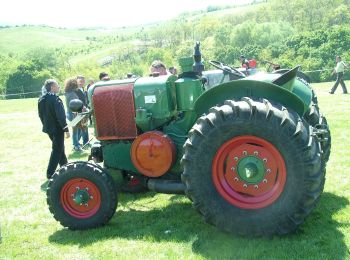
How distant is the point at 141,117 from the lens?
16.4ft

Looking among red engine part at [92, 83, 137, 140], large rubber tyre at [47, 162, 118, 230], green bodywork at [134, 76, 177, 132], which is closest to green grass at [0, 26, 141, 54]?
red engine part at [92, 83, 137, 140]

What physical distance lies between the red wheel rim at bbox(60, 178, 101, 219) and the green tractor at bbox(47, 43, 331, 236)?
11 mm

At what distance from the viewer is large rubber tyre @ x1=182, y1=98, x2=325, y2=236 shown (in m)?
3.79

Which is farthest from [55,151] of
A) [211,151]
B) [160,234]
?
[211,151]

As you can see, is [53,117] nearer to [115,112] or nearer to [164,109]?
[115,112]

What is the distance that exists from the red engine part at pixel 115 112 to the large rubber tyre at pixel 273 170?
126 centimetres

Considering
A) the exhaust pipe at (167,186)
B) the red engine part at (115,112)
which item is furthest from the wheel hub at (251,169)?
the red engine part at (115,112)

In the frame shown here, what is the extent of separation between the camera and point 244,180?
409 centimetres

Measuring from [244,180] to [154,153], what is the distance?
3.73ft

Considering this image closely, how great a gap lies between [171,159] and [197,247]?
3.56ft

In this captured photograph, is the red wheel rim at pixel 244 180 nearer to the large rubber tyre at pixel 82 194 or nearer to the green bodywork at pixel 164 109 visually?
the green bodywork at pixel 164 109

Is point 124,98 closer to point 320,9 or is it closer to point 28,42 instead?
point 320,9

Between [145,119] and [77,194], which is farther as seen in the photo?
[145,119]

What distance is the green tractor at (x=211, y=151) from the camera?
3848 millimetres
